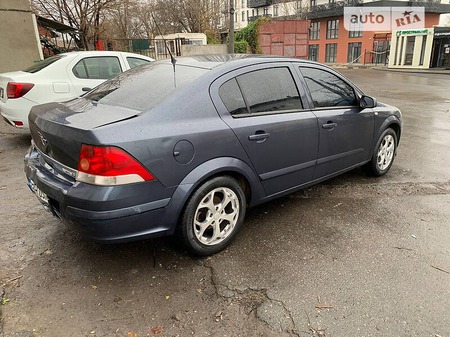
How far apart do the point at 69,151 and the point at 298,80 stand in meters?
2.22

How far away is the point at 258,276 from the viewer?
107 inches

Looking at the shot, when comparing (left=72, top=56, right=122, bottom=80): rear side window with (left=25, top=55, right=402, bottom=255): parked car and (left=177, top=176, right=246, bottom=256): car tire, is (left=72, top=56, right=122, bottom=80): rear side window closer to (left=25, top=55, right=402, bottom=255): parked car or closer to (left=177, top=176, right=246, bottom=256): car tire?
(left=25, top=55, right=402, bottom=255): parked car

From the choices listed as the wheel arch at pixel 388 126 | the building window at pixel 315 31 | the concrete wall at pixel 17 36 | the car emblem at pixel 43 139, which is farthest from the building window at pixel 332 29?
the car emblem at pixel 43 139

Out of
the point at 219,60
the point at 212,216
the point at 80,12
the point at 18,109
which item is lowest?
the point at 212,216

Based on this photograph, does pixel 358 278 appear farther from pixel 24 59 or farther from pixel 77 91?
pixel 24 59

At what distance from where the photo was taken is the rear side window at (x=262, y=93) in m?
3.01

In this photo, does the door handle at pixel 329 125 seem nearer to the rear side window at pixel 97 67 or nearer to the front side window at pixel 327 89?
the front side window at pixel 327 89

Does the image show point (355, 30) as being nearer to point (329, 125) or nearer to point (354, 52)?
point (354, 52)

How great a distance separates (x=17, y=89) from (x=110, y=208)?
442 centimetres

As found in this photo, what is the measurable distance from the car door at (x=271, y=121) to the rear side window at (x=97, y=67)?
4223 millimetres

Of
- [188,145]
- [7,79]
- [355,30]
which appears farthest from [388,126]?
[355,30]

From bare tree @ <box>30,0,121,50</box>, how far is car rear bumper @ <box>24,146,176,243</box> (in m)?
18.1

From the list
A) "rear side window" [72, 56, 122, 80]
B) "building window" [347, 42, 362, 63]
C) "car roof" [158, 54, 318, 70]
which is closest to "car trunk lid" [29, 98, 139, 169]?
"car roof" [158, 54, 318, 70]

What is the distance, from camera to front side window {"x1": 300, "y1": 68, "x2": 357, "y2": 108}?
12.0 ft
